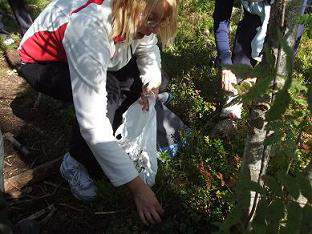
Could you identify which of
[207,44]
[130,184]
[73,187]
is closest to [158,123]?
[73,187]

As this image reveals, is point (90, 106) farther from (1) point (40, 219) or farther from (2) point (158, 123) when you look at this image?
(2) point (158, 123)

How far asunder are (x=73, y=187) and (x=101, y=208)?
12.2 inches

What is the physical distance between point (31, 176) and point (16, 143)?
54 cm

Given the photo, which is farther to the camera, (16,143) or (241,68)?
(16,143)

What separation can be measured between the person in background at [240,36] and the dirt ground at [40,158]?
1.50 m

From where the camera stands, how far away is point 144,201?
2549 millimetres

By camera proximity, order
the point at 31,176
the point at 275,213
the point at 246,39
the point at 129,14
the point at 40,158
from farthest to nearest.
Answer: the point at 246,39 < the point at 40,158 < the point at 31,176 < the point at 129,14 < the point at 275,213

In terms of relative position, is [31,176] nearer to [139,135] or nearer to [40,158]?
[40,158]

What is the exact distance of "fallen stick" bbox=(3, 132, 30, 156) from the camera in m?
3.77

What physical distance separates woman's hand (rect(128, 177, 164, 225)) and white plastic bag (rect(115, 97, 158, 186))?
645 mm

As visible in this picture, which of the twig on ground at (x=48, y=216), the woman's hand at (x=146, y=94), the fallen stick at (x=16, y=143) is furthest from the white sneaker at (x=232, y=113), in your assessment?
the fallen stick at (x=16, y=143)

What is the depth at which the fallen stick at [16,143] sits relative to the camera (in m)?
3.77

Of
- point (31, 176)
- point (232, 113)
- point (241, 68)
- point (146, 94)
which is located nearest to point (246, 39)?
point (232, 113)

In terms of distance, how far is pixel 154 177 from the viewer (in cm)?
321
